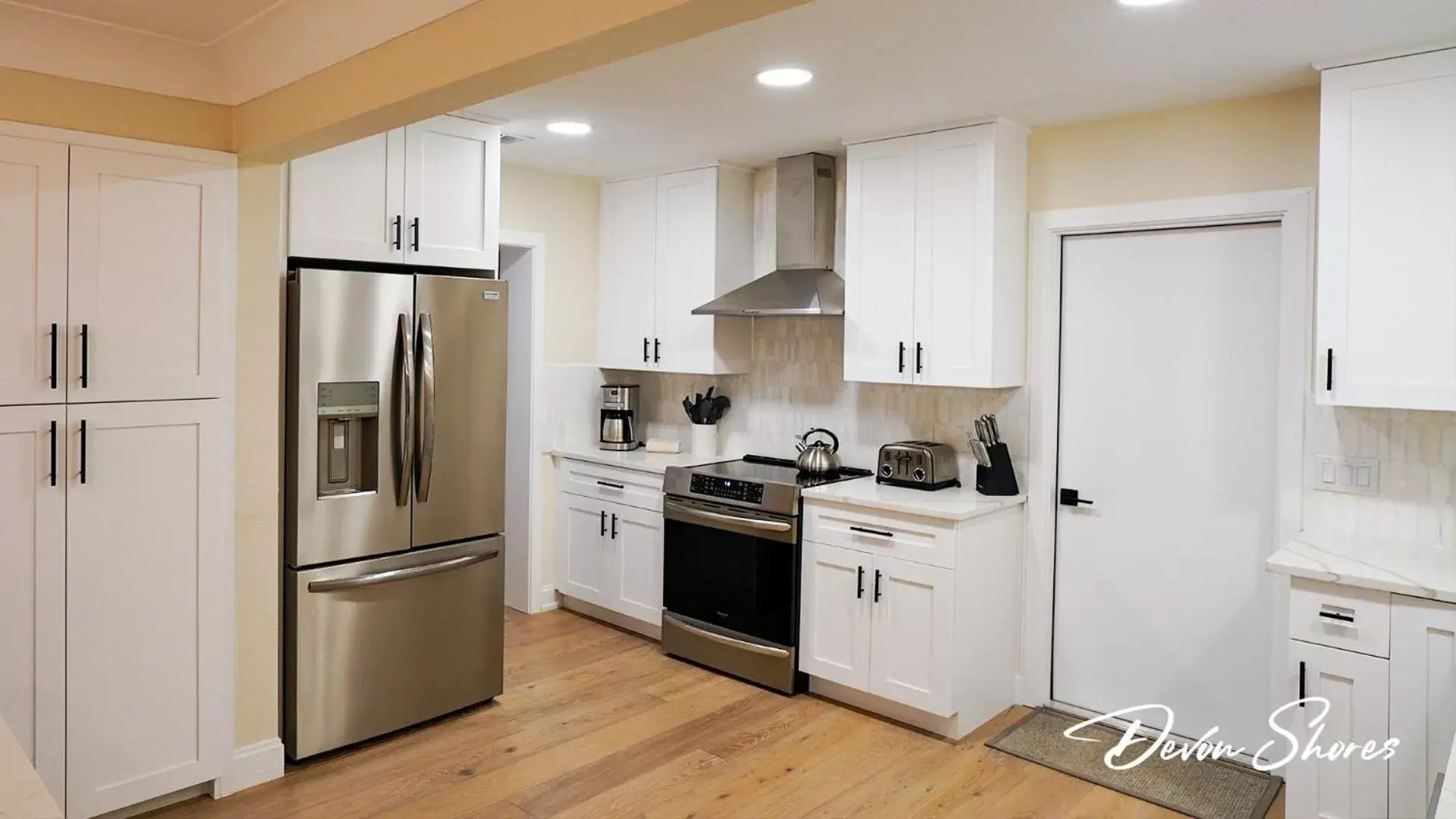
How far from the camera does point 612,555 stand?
15.9 feet

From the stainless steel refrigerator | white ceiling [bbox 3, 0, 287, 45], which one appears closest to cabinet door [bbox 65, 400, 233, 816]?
the stainless steel refrigerator

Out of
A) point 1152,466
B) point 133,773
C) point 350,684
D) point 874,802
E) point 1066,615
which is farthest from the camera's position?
point 1066,615

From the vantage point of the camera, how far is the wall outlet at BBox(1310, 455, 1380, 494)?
3143mm

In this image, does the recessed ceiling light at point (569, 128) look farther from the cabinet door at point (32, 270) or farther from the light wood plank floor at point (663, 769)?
the light wood plank floor at point (663, 769)

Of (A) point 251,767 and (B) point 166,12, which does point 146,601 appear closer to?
(A) point 251,767

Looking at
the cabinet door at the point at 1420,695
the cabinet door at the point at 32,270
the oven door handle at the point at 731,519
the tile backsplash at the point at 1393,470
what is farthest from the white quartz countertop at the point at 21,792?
the tile backsplash at the point at 1393,470

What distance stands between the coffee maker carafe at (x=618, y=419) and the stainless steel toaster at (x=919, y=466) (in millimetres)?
1596

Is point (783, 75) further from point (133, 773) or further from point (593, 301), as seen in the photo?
point (133, 773)

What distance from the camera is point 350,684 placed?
133 inches

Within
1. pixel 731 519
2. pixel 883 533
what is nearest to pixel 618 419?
pixel 731 519

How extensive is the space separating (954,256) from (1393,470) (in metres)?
1.65

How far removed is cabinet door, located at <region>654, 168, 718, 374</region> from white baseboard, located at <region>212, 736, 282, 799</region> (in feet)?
8.22

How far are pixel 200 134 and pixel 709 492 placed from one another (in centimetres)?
237

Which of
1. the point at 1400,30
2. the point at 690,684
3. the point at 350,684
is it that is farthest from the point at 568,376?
the point at 1400,30
